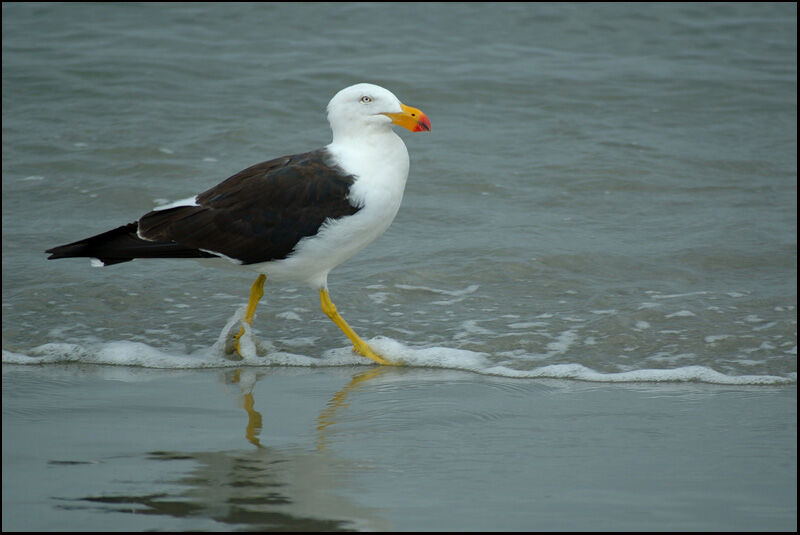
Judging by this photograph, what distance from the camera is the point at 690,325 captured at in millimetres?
5520

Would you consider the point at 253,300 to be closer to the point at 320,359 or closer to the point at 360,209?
the point at 320,359

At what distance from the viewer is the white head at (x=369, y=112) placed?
510 centimetres

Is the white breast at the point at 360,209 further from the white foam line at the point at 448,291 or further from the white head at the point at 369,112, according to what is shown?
the white foam line at the point at 448,291

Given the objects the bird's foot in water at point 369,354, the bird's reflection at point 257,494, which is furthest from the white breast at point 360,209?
the bird's reflection at point 257,494

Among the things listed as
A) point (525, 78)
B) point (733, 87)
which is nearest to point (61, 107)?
point (525, 78)

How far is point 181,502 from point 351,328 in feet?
7.63

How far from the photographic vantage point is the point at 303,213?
4984 millimetres

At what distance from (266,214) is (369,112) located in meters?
0.74

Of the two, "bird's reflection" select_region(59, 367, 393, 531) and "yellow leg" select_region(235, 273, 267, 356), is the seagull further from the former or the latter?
"bird's reflection" select_region(59, 367, 393, 531)

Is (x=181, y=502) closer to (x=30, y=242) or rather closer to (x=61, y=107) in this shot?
(x=30, y=242)

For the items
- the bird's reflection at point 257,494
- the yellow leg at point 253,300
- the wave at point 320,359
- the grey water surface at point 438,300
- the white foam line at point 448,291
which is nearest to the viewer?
the bird's reflection at point 257,494

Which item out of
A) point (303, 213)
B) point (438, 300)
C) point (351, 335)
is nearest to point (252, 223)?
point (303, 213)

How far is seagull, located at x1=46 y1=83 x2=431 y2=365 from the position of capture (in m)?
4.98

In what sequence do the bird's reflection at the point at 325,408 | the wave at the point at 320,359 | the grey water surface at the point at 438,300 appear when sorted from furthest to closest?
1. the wave at the point at 320,359
2. the bird's reflection at the point at 325,408
3. the grey water surface at the point at 438,300
